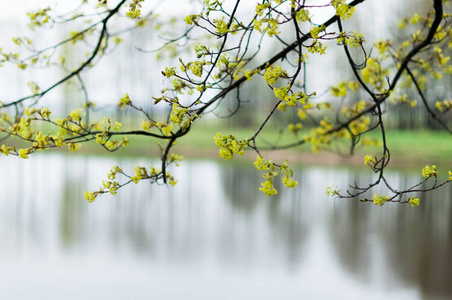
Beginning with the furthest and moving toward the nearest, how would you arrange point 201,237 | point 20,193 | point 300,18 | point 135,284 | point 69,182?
point 69,182
point 20,193
point 201,237
point 135,284
point 300,18

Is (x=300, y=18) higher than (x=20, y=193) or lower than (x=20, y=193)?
higher

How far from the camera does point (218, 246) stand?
5855 mm

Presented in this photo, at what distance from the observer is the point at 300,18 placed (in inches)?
54.7

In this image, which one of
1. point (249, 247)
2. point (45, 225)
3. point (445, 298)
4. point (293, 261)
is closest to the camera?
point (445, 298)

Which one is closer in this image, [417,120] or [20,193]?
[20,193]

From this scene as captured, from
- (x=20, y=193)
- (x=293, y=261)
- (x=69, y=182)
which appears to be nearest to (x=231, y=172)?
(x=69, y=182)

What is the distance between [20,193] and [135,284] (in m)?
5.83

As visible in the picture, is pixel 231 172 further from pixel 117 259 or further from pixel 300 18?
pixel 300 18

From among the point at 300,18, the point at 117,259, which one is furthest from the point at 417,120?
the point at 300,18

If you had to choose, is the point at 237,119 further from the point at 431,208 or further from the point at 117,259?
the point at 117,259

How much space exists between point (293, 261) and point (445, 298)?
1656 millimetres

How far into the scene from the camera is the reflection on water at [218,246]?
452 centimetres

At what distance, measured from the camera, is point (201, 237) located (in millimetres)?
6250

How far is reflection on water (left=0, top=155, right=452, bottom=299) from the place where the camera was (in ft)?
14.8
